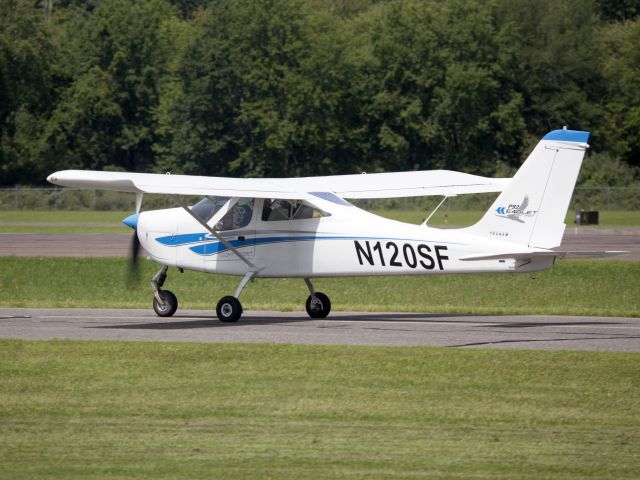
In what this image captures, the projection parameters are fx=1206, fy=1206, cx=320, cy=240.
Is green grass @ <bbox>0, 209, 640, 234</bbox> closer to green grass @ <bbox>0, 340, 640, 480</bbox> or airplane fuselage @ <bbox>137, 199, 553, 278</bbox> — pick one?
airplane fuselage @ <bbox>137, 199, 553, 278</bbox>

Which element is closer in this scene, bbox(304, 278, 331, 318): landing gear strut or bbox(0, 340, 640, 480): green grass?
bbox(0, 340, 640, 480): green grass

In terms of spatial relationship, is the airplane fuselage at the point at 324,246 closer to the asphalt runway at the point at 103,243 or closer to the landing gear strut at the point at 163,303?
the landing gear strut at the point at 163,303

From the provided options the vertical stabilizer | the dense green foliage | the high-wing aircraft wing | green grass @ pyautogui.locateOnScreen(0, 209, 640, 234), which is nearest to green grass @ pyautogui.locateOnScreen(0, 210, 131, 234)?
green grass @ pyautogui.locateOnScreen(0, 209, 640, 234)

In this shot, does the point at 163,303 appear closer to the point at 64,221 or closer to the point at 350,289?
the point at 350,289

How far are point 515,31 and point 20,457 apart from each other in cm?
6714

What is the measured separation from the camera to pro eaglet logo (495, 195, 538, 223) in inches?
685

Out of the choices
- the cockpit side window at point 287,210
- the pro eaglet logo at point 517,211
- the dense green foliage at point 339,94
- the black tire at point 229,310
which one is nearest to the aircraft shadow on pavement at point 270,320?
the black tire at point 229,310

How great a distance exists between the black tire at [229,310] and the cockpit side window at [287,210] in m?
1.44

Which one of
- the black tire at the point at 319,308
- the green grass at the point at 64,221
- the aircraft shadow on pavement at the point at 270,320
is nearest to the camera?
the aircraft shadow on pavement at the point at 270,320

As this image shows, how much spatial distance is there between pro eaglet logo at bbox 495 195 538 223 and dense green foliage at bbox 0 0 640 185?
5109 centimetres

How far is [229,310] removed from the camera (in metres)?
19.8

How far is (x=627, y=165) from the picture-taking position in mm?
70500

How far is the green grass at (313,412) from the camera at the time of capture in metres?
9.96

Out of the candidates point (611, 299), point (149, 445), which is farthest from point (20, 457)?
point (611, 299)
